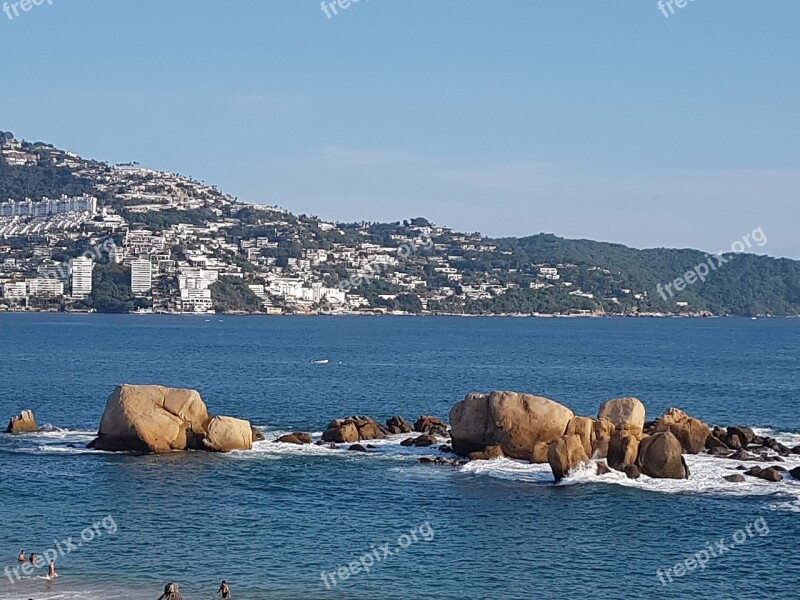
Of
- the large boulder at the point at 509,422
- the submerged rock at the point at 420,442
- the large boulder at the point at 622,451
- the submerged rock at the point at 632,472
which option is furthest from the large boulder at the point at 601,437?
the submerged rock at the point at 420,442

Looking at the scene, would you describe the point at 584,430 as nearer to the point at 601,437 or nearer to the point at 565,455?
the point at 601,437

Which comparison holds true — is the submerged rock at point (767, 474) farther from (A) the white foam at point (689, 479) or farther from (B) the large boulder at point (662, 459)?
(B) the large boulder at point (662, 459)

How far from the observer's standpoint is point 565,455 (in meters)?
42.9

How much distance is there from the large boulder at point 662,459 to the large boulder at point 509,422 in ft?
12.8

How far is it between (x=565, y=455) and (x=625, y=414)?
4.89m

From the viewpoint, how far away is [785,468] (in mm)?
45969

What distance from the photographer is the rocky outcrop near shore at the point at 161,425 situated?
4847cm

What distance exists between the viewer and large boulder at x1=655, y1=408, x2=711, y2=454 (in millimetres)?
49281

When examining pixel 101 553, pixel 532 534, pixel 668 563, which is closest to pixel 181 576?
pixel 101 553

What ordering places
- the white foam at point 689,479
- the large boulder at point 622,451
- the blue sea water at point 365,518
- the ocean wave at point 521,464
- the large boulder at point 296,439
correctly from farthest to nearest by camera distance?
the large boulder at point 296,439 < the large boulder at point 622,451 < the ocean wave at point 521,464 < the white foam at point 689,479 < the blue sea water at point 365,518

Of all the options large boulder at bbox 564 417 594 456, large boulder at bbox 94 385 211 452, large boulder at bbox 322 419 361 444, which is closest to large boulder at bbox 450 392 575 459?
large boulder at bbox 564 417 594 456

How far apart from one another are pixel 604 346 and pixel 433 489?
111942 mm

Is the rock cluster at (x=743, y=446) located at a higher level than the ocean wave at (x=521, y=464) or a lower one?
higher

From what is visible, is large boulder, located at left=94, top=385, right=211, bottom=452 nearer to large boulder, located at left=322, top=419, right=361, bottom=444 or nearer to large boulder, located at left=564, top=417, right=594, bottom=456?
large boulder, located at left=322, top=419, right=361, bottom=444
